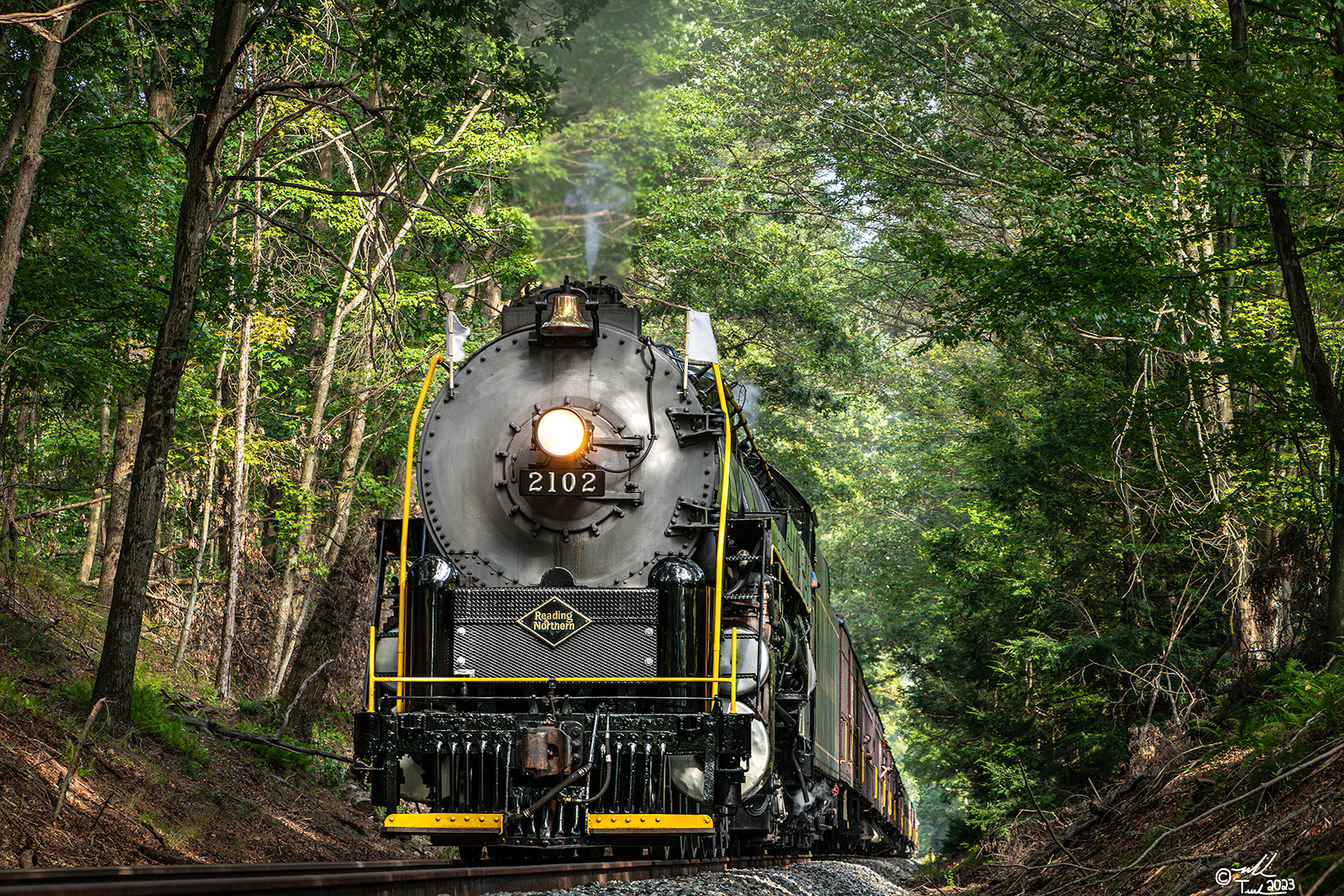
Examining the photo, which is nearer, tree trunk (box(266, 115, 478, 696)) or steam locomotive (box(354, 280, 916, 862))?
steam locomotive (box(354, 280, 916, 862))

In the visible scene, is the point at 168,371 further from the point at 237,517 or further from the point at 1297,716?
the point at 1297,716

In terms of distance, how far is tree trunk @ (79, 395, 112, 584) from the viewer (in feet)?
58.7

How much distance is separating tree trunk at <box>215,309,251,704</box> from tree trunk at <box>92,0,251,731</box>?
5.66m

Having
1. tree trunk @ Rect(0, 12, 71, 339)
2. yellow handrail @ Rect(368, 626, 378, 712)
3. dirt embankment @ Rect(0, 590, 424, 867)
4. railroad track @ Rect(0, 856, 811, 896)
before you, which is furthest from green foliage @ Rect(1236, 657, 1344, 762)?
tree trunk @ Rect(0, 12, 71, 339)

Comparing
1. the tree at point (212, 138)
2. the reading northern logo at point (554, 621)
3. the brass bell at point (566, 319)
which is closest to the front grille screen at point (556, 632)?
the reading northern logo at point (554, 621)

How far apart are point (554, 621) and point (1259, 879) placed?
4168 mm

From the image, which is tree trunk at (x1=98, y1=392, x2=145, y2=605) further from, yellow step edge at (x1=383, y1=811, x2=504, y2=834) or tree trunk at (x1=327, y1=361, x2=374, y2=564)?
yellow step edge at (x1=383, y1=811, x2=504, y2=834)

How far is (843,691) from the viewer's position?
43.8ft

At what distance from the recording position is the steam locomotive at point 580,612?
6.82 meters

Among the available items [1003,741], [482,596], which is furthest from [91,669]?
→ [1003,741]

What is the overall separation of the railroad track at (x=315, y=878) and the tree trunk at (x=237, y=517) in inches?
339

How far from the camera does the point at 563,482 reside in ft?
24.8

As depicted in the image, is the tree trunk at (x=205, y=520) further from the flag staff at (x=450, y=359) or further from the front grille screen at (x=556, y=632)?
the front grille screen at (x=556, y=632)

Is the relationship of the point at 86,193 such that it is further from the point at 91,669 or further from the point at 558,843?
the point at 558,843
